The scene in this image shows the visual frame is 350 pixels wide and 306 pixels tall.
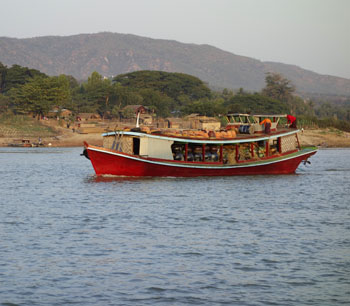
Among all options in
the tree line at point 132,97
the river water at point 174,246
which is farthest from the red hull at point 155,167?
the tree line at point 132,97

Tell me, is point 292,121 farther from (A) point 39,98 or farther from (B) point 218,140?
(A) point 39,98

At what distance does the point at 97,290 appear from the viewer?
1433 cm

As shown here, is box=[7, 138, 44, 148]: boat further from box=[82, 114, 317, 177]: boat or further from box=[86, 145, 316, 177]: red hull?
box=[86, 145, 316, 177]: red hull

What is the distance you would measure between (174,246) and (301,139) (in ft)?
276

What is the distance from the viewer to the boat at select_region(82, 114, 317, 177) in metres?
37.1

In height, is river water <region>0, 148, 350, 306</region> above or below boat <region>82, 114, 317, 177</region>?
below

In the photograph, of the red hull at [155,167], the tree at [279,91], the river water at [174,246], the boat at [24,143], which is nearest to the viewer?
the river water at [174,246]

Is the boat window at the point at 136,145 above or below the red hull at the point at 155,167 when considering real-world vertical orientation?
above

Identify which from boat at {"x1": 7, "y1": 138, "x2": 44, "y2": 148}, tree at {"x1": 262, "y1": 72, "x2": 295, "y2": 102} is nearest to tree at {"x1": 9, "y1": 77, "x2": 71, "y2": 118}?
boat at {"x1": 7, "y1": 138, "x2": 44, "y2": 148}

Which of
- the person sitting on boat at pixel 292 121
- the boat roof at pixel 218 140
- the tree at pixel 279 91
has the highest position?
the tree at pixel 279 91

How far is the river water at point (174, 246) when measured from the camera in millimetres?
14195

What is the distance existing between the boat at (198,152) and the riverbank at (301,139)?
5201 centimetres

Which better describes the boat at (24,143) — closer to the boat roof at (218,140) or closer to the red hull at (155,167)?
the boat roof at (218,140)

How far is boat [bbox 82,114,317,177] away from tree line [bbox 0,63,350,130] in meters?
73.2
